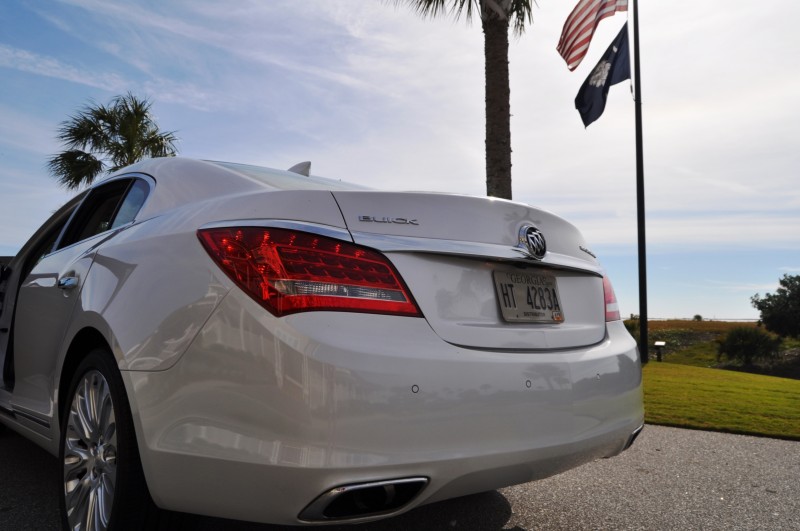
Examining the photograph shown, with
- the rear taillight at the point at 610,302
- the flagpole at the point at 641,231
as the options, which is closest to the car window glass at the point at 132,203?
the rear taillight at the point at 610,302

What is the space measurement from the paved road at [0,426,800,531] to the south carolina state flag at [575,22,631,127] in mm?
10099

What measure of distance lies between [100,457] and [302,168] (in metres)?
1.68

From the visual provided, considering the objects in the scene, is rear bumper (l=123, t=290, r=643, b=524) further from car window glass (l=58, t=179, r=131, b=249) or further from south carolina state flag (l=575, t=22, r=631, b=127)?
south carolina state flag (l=575, t=22, r=631, b=127)

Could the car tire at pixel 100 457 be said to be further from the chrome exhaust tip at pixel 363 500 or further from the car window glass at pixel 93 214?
the car window glass at pixel 93 214

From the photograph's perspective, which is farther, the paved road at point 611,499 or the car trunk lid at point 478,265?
the paved road at point 611,499

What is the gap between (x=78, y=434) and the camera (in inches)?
107

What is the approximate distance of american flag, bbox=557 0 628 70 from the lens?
11797 millimetres

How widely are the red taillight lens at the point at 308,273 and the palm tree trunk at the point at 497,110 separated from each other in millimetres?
6907

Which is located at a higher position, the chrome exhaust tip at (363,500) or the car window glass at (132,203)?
the car window glass at (132,203)

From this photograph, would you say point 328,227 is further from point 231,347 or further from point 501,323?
point 501,323

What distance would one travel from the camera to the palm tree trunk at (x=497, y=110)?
352 inches

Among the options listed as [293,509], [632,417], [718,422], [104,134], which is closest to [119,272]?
[293,509]

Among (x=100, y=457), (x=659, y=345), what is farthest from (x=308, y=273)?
(x=659, y=345)

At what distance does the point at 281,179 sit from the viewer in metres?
2.78
